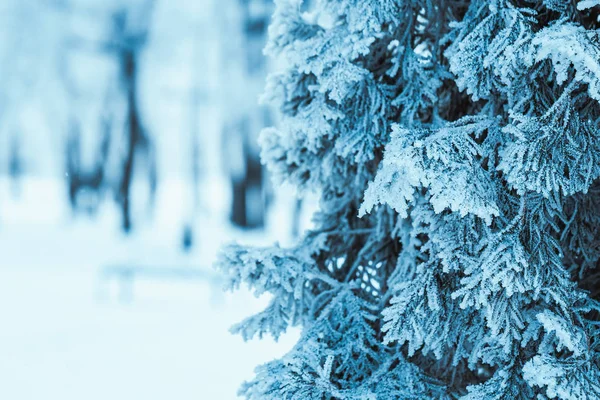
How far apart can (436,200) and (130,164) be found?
18344mm

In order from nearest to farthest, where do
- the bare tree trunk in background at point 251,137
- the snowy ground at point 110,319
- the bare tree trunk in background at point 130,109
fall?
the snowy ground at point 110,319, the bare tree trunk in background at point 251,137, the bare tree trunk in background at point 130,109

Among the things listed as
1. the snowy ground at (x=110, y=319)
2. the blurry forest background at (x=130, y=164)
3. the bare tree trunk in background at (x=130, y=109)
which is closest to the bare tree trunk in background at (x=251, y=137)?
the blurry forest background at (x=130, y=164)

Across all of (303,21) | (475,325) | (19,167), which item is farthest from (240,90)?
(475,325)

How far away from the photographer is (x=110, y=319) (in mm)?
12062

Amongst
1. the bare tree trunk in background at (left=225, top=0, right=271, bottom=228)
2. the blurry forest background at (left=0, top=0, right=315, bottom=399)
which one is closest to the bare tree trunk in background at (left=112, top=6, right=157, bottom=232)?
the blurry forest background at (left=0, top=0, right=315, bottom=399)

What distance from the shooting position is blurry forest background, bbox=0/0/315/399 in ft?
43.5

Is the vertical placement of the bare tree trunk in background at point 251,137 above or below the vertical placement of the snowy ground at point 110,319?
above

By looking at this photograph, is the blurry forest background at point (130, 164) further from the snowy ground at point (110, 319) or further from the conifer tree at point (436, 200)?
the conifer tree at point (436, 200)

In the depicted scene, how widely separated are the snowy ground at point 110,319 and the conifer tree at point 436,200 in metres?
4.39

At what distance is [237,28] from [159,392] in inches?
455

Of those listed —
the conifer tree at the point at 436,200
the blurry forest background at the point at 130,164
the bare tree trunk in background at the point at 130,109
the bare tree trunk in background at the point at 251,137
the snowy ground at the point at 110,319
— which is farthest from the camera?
the bare tree trunk in background at the point at 130,109

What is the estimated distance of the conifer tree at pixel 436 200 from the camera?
290 centimetres

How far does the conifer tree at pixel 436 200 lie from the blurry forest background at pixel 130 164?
7013mm

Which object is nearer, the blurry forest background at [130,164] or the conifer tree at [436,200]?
the conifer tree at [436,200]
